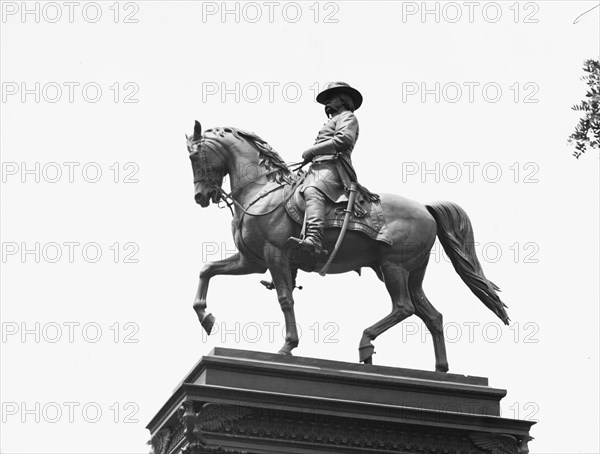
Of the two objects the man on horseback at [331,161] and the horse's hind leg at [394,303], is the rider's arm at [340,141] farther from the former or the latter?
the horse's hind leg at [394,303]

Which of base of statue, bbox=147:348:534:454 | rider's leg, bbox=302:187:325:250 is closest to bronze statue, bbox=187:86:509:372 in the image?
rider's leg, bbox=302:187:325:250

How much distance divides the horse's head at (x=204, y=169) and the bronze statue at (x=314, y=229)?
1 centimetres

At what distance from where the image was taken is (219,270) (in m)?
17.2

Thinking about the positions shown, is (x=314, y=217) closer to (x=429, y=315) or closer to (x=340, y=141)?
(x=340, y=141)

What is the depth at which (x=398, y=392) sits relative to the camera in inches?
650

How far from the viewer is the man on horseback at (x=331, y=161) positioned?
1672cm

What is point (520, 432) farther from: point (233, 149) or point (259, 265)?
point (233, 149)

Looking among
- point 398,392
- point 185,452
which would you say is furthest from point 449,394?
point 185,452

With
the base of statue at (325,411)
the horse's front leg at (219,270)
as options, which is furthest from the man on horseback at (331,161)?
the base of statue at (325,411)

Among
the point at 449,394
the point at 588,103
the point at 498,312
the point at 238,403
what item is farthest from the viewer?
the point at 498,312

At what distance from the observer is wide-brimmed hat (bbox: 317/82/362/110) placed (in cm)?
1797

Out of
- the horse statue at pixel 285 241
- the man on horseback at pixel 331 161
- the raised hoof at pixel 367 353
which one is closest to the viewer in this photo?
the man on horseback at pixel 331 161

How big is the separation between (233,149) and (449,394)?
14.2 feet

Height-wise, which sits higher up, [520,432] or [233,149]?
[233,149]
